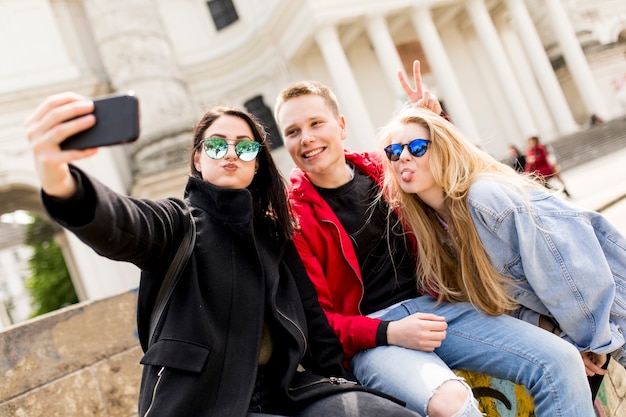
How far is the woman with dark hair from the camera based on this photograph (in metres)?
1.31

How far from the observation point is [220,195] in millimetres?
1961

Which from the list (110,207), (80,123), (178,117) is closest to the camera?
(80,123)

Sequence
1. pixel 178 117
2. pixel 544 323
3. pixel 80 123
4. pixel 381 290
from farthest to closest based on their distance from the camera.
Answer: pixel 178 117 → pixel 381 290 → pixel 544 323 → pixel 80 123

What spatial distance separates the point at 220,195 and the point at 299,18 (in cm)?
1940

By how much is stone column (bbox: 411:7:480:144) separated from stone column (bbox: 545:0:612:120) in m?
6.50

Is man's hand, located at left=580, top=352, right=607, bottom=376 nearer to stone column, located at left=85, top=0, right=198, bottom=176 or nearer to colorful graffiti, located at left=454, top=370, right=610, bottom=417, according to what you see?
colorful graffiti, located at left=454, top=370, right=610, bottom=417

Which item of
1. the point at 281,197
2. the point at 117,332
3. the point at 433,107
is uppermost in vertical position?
the point at 433,107

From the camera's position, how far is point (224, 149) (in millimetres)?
2039

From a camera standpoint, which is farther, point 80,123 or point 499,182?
point 499,182

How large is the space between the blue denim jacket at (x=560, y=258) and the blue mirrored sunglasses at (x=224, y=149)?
3.70 ft

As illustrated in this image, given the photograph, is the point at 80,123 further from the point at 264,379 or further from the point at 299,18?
the point at 299,18

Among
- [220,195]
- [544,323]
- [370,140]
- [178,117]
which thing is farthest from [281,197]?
[370,140]

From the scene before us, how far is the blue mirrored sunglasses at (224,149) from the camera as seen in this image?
2.03 meters

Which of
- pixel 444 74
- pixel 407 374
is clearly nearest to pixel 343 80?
pixel 444 74
